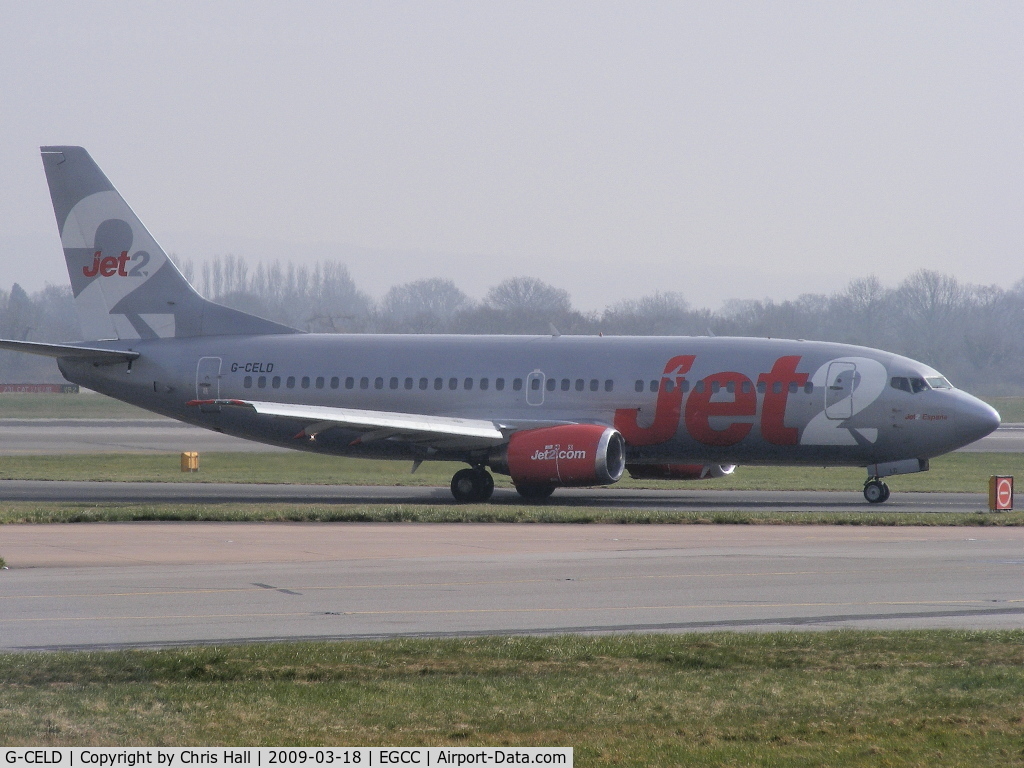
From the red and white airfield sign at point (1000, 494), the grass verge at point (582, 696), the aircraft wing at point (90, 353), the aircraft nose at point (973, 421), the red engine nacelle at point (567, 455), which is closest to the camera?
the grass verge at point (582, 696)

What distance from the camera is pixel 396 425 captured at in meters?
31.2

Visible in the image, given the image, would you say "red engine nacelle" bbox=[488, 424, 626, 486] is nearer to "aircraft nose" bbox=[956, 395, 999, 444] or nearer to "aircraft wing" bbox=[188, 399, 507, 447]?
"aircraft wing" bbox=[188, 399, 507, 447]

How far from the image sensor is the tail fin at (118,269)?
3728cm

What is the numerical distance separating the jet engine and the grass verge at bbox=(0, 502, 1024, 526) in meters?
2.76

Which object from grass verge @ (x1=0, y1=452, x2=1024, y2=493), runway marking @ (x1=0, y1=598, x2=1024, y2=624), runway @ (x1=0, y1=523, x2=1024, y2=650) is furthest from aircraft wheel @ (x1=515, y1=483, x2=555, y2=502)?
runway marking @ (x1=0, y1=598, x2=1024, y2=624)

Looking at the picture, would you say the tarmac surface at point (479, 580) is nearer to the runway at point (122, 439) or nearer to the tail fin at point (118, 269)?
the tail fin at point (118, 269)

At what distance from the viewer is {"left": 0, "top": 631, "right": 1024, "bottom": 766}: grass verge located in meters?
9.05

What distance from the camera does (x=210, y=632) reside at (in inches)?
532

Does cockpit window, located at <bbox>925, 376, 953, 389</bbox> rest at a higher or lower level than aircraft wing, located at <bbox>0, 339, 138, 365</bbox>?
lower

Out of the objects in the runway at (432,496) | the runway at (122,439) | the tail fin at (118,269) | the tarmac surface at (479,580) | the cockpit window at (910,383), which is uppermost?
the tail fin at (118,269)

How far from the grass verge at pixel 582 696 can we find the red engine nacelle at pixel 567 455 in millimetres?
17162

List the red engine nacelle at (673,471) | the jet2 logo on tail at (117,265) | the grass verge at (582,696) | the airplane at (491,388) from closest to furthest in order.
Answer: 1. the grass verge at (582,696)
2. the airplane at (491,388)
3. the red engine nacelle at (673,471)
4. the jet2 logo on tail at (117,265)

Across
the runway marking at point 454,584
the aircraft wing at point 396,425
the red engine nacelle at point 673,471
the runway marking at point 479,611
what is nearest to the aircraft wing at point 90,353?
the aircraft wing at point 396,425

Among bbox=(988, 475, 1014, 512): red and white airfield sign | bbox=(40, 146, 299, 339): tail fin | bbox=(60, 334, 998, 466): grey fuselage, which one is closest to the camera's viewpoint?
bbox=(988, 475, 1014, 512): red and white airfield sign
